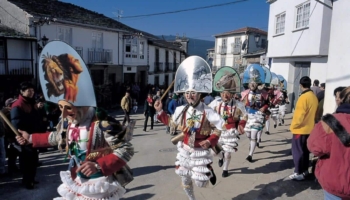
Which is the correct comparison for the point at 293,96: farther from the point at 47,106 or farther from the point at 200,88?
the point at 47,106

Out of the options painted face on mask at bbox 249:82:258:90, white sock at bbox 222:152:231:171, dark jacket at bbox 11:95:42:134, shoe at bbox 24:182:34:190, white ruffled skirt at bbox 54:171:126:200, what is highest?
painted face on mask at bbox 249:82:258:90

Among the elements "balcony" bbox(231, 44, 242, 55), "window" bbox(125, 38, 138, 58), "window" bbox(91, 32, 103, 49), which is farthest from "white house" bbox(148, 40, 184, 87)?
"balcony" bbox(231, 44, 242, 55)

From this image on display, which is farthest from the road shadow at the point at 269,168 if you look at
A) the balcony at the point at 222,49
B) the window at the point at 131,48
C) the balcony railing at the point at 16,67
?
the balcony at the point at 222,49

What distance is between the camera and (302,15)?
1281 centimetres

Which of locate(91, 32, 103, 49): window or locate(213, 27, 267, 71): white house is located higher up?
locate(213, 27, 267, 71): white house

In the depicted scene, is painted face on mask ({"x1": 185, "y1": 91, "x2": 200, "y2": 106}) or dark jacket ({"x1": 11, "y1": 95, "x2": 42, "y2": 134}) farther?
dark jacket ({"x1": 11, "y1": 95, "x2": 42, "y2": 134})

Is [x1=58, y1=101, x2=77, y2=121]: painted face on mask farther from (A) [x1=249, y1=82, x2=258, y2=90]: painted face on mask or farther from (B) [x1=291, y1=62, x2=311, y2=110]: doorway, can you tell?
(B) [x1=291, y1=62, x2=311, y2=110]: doorway

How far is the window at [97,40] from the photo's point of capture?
2062cm

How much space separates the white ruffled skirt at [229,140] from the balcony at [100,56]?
16865 millimetres

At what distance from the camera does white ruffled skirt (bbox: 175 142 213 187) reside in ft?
12.5

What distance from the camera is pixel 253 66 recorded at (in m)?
7.63

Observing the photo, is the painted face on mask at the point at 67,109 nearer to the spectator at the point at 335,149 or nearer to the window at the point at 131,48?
the spectator at the point at 335,149

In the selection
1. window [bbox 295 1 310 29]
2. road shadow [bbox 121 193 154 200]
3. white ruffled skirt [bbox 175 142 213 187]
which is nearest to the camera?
white ruffled skirt [bbox 175 142 213 187]

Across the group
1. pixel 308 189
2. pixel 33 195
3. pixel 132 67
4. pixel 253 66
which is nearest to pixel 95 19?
pixel 132 67
